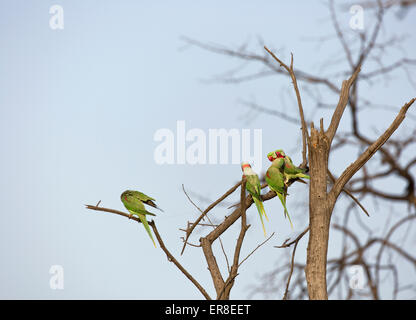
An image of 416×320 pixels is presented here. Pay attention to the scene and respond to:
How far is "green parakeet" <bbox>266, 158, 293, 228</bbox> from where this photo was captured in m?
2.63

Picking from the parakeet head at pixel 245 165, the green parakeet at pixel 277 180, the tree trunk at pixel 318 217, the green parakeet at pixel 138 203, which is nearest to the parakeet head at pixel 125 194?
the green parakeet at pixel 138 203

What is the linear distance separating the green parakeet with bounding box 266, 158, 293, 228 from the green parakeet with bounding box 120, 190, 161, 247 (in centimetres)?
61

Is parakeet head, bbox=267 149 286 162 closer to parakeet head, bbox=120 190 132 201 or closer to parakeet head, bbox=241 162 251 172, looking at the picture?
parakeet head, bbox=241 162 251 172

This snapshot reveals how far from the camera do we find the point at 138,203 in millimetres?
2574

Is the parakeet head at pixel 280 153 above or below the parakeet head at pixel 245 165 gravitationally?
above

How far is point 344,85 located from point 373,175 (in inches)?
54.8

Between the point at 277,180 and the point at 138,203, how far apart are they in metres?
0.72

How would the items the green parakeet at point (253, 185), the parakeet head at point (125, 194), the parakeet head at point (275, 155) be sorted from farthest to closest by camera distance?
the parakeet head at point (275, 155) < the parakeet head at point (125, 194) < the green parakeet at point (253, 185)

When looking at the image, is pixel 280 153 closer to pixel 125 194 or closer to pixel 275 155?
pixel 275 155

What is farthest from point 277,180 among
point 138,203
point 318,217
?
point 138,203

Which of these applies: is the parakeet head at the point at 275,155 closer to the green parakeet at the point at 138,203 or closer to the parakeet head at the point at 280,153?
the parakeet head at the point at 280,153

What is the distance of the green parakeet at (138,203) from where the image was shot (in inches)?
101

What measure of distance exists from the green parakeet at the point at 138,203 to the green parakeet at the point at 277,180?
0.61m

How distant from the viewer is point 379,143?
2.77 m
